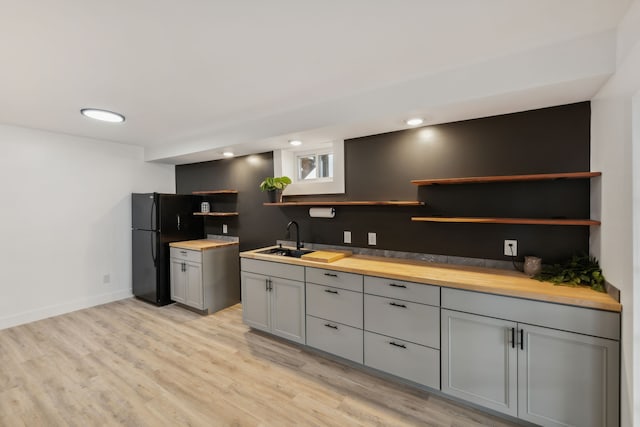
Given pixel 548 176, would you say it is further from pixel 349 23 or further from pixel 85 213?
pixel 85 213

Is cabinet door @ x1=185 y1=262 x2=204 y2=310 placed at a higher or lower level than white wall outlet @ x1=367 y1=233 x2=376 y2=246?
lower

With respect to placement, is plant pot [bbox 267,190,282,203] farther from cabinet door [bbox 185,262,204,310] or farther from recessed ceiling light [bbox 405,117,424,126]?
recessed ceiling light [bbox 405,117,424,126]

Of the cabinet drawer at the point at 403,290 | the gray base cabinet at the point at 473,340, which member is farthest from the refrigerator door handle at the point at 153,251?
the cabinet drawer at the point at 403,290

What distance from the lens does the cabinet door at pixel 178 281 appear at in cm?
382

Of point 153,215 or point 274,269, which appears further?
point 153,215

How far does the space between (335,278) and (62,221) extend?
3729 mm

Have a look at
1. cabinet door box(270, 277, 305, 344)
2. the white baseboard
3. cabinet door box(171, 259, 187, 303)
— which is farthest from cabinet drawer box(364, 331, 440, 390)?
the white baseboard

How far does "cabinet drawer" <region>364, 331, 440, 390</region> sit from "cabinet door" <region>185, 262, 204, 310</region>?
2270mm

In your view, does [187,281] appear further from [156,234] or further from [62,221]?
[62,221]

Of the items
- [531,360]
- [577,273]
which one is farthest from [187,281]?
[577,273]

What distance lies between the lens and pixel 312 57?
1.88m

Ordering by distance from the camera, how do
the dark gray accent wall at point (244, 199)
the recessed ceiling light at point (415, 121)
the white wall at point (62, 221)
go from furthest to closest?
the dark gray accent wall at point (244, 199) < the white wall at point (62, 221) < the recessed ceiling light at point (415, 121)

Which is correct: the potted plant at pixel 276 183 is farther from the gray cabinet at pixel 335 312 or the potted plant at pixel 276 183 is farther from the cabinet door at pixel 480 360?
the cabinet door at pixel 480 360

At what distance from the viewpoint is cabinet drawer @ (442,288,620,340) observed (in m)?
1.57
